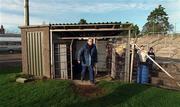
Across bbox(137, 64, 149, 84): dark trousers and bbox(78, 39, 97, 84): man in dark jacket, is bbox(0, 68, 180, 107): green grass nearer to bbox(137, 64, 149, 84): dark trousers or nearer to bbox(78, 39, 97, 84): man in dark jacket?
bbox(78, 39, 97, 84): man in dark jacket

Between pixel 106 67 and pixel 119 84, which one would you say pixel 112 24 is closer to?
pixel 119 84

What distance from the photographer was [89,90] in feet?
39.6

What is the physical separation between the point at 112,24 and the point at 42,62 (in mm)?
3752

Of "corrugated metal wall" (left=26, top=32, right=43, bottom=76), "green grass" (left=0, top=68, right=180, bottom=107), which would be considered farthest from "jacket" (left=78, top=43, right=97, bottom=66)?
"corrugated metal wall" (left=26, top=32, right=43, bottom=76)

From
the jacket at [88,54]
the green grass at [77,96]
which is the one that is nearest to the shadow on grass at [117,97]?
the green grass at [77,96]

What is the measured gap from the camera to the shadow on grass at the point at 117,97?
10.3m

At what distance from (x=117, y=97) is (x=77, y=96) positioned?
1.37 m

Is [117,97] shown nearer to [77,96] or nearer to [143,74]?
[77,96]

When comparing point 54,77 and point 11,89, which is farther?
point 54,77

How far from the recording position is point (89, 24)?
1448 centimetres

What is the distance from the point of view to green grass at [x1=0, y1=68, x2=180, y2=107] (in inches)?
405

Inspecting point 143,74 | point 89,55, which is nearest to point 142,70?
point 143,74

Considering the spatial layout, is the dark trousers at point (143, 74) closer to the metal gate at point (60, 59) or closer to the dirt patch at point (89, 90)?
the dirt patch at point (89, 90)

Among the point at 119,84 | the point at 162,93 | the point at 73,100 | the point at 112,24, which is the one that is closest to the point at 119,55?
the point at 112,24
